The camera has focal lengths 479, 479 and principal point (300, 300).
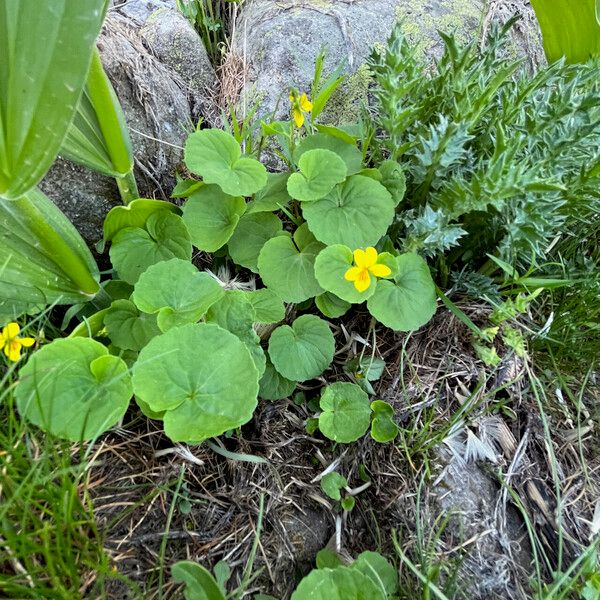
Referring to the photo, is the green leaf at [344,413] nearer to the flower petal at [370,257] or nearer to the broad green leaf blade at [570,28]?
the flower petal at [370,257]

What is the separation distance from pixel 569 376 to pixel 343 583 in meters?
0.99

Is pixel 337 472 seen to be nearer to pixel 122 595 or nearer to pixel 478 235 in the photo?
pixel 122 595

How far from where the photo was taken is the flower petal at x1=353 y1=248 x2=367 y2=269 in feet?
4.45

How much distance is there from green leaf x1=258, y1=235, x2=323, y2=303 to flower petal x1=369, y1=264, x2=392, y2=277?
0.19 m

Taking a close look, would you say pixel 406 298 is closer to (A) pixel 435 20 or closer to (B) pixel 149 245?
(B) pixel 149 245

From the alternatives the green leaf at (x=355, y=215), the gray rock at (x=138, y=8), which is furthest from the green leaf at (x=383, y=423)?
the gray rock at (x=138, y=8)

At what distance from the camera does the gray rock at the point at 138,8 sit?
2.01 metres

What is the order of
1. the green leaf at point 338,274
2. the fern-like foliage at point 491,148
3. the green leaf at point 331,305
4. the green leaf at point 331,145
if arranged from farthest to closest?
the green leaf at point 331,145 → the green leaf at point 331,305 → the green leaf at point 338,274 → the fern-like foliage at point 491,148

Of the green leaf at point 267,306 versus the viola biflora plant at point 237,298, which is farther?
the green leaf at point 267,306

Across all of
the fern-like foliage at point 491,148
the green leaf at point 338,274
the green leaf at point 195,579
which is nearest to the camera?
the green leaf at point 195,579

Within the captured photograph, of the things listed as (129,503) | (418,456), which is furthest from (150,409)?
(418,456)

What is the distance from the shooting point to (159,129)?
1779 mm

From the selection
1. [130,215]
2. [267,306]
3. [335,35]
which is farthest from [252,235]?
[335,35]

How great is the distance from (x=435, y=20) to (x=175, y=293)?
70.8 inches
